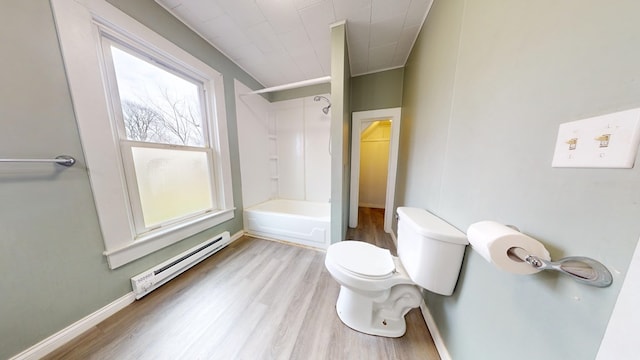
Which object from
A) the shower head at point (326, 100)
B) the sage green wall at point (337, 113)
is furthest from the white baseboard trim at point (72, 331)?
the shower head at point (326, 100)

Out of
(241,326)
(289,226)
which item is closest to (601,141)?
(241,326)

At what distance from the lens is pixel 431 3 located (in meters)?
1.33

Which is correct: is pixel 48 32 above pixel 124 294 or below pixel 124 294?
above

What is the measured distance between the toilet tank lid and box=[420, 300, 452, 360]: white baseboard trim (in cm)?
67

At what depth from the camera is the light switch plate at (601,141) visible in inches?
12.8

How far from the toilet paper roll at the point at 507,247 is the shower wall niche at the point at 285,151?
2.21 metres

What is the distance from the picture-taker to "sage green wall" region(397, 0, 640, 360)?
351 millimetres

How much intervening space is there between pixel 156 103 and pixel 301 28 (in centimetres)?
148

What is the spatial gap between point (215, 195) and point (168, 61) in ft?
4.50

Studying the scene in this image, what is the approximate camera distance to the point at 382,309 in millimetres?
1146

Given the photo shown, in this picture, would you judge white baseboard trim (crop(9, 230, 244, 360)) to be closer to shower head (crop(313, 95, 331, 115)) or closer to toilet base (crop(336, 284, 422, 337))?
toilet base (crop(336, 284, 422, 337))

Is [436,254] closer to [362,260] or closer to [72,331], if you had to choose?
[362,260]

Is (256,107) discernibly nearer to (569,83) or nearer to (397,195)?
(397,195)

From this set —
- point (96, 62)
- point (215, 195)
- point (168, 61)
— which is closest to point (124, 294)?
point (215, 195)
